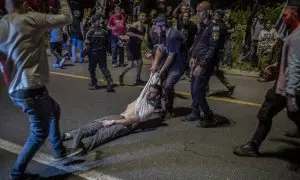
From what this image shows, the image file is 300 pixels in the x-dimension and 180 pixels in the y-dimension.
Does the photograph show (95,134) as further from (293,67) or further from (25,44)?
(293,67)

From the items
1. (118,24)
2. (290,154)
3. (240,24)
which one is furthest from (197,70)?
(240,24)

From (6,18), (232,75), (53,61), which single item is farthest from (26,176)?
(53,61)

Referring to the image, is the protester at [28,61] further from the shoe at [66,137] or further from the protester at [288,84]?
the protester at [288,84]

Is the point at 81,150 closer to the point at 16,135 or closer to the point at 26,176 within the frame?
the point at 26,176

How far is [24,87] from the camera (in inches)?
151

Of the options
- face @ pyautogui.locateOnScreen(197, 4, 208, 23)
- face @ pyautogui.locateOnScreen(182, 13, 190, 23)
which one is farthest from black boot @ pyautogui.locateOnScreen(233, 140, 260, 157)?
face @ pyautogui.locateOnScreen(182, 13, 190, 23)

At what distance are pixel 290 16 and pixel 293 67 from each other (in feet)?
2.10

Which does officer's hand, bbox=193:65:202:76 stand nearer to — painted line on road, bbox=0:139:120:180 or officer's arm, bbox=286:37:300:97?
officer's arm, bbox=286:37:300:97

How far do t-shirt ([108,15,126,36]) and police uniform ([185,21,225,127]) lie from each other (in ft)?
24.4

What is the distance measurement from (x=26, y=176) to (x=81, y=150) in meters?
0.89

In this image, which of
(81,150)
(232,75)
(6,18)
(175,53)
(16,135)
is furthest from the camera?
(232,75)

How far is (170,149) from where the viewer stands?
17.1 feet

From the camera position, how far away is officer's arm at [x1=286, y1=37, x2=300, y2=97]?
393cm

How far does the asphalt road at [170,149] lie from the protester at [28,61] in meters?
0.67
